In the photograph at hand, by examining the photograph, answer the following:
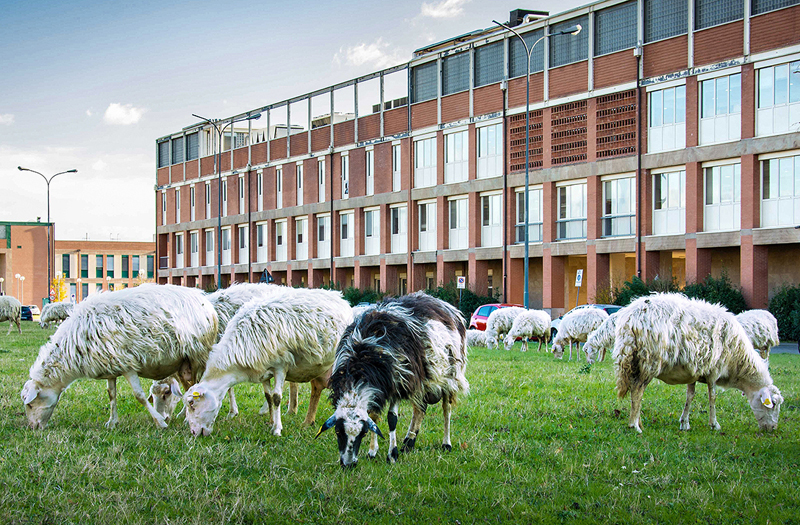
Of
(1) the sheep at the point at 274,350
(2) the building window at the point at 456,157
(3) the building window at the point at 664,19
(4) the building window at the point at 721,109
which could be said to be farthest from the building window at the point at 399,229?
(1) the sheep at the point at 274,350

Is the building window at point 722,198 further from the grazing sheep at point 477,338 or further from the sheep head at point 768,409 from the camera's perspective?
the sheep head at point 768,409

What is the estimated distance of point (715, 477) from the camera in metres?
7.69

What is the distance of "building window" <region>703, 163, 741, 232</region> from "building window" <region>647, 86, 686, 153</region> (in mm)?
2039

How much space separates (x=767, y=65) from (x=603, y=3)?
8.97 metres

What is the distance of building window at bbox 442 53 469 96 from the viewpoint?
47156mm

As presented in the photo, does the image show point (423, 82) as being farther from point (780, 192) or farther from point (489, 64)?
point (780, 192)

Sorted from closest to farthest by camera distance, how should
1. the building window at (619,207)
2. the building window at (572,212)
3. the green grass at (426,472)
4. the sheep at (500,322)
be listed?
the green grass at (426,472) < the sheep at (500,322) < the building window at (619,207) < the building window at (572,212)

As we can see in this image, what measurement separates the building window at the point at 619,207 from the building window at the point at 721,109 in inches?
168

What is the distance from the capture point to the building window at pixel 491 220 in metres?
45.4

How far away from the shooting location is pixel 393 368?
8289 millimetres

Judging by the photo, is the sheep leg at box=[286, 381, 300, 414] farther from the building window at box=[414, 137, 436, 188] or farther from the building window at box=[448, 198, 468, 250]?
the building window at box=[414, 137, 436, 188]

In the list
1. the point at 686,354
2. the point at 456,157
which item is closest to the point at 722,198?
the point at 456,157

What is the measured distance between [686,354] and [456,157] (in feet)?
124

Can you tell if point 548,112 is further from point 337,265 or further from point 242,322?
point 242,322
